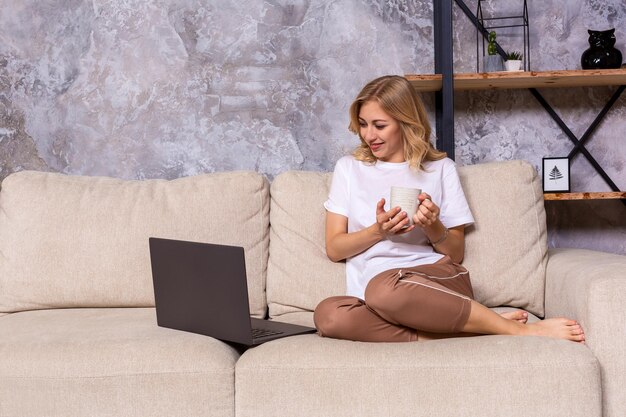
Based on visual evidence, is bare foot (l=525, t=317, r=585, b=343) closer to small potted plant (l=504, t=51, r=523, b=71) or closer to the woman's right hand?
the woman's right hand

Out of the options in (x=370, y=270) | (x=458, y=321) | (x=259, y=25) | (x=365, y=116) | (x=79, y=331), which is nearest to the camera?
(x=458, y=321)

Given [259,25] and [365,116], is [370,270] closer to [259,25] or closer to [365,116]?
[365,116]

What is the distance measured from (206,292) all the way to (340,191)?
1.81ft

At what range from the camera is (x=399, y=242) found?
6.81 ft

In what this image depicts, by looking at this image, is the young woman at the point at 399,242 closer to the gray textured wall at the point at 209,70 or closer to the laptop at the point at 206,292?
the laptop at the point at 206,292

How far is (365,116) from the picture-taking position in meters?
2.17

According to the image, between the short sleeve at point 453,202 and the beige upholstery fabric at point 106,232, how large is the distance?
1.68 feet

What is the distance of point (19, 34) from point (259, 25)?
0.89 metres

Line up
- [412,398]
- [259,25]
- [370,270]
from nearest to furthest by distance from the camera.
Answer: [412,398]
[370,270]
[259,25]

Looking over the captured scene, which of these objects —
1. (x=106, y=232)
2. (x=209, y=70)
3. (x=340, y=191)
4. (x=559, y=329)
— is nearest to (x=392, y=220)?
(x=340, y=191)

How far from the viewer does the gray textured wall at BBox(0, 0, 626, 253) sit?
9.53 ft

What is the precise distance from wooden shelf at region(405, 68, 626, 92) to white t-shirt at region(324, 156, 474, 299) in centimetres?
54

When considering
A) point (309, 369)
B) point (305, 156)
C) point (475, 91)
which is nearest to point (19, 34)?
point (305, 156)

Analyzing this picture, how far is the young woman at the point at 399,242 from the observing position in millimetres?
1763
